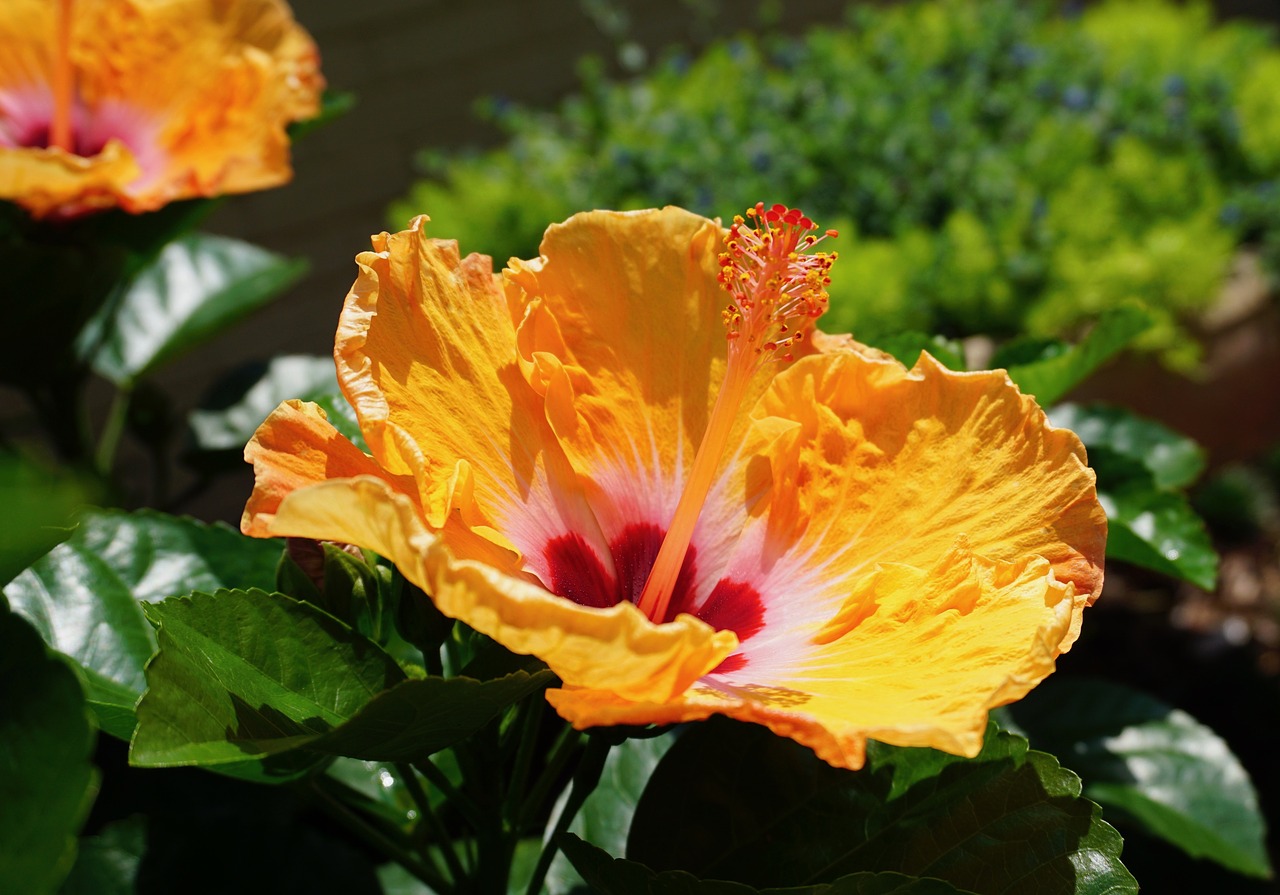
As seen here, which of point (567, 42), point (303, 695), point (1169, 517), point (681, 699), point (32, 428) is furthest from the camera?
point (567, 42)

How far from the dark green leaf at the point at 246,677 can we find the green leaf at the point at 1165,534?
75 centimetres

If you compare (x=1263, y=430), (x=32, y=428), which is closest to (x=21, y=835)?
(x=32, y=428)

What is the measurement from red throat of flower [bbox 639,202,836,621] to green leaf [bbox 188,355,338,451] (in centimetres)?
75

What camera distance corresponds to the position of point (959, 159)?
3553mm

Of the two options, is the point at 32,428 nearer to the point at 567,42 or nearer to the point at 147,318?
the point at 147,318

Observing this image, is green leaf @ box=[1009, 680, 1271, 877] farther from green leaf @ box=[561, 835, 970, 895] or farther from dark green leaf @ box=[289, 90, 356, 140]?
dark green leaf @ box=[289, 90, 356, 140]

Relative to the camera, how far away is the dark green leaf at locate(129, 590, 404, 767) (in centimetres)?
72

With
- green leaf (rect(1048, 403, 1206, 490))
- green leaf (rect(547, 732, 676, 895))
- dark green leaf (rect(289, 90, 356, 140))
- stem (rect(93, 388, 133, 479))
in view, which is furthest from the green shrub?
green leaf (rect(547, 732, 676, 895))

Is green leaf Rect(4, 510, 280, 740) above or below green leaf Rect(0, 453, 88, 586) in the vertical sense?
below

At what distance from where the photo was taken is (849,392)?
92 cm

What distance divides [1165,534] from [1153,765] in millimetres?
351

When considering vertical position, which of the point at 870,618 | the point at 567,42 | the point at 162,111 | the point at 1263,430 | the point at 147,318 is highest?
Result: the point at 162,111

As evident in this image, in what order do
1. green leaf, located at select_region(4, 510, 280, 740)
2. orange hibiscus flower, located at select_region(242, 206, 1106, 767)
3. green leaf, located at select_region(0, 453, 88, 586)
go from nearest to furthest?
1. green leaf, located at select_region(0, 453, 88, 586)
2. orange hibiscus flower, located at select_region(242, 206, 1106, 767)
3. green leaf, located at select_region(4, 510, 280, 740)

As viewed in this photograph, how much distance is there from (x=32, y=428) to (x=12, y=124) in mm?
1733
